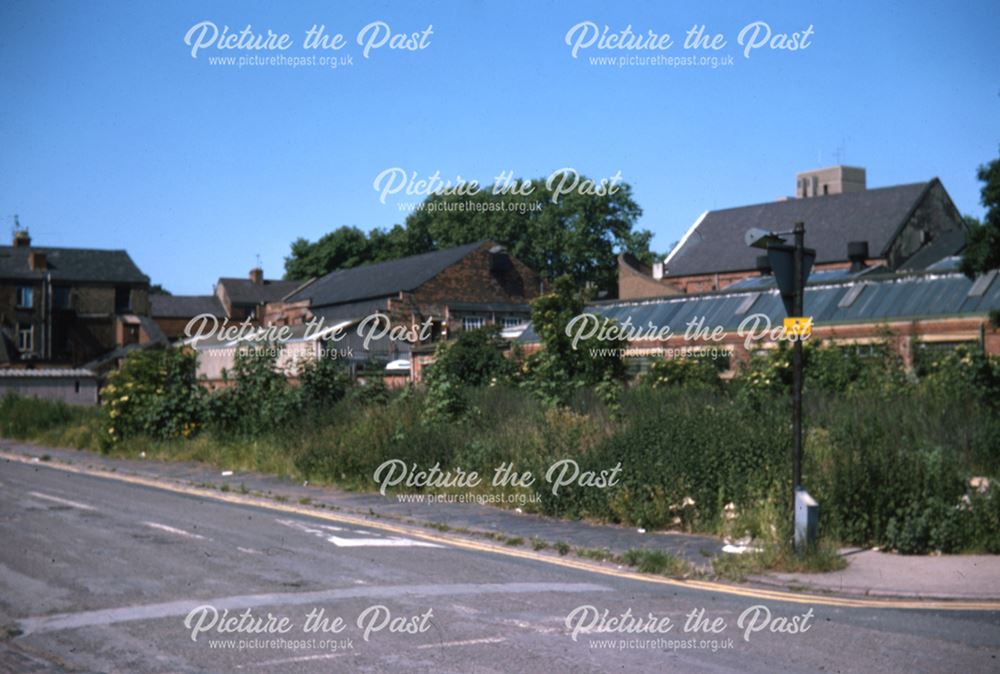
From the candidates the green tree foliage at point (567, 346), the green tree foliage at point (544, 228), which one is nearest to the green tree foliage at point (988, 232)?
the green tree foliage at point (567, 346)

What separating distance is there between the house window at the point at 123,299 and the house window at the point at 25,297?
6.47 metres

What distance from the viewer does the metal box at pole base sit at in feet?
37.3

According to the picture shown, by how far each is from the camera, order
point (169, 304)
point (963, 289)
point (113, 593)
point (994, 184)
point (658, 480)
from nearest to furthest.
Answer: point (113, 593), point (658, 480), point (994, 184), point (963, 289), point (169, 304)

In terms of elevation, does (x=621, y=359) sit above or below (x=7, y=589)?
above

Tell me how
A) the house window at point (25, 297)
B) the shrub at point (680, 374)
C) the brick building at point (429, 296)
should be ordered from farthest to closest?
the house window at point (25, 297) → the brick building at point (429, 296) → the shrub at point (680, 374)

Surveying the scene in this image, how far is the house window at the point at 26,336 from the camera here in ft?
242

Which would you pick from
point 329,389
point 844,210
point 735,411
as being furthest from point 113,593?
point 844,210

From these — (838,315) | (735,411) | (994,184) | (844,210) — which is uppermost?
(844,210)

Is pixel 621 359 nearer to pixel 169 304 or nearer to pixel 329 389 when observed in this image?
pixel 329 389

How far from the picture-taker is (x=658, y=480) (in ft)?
48.0

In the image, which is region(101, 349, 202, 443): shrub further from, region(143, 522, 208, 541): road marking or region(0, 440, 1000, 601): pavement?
region(143, 522, 208, 541): road marking

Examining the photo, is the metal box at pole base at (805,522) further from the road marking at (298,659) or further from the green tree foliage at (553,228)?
the green tree foliage at (553,228)

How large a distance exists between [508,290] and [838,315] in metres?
30.9

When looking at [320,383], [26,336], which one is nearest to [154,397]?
[320,383]
